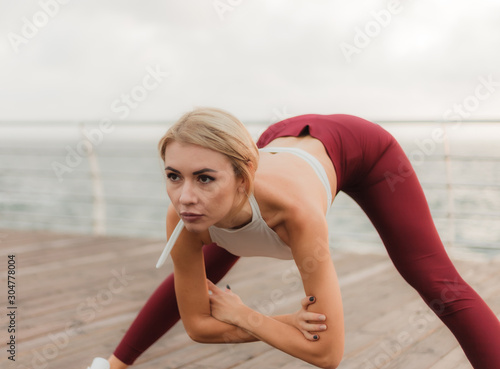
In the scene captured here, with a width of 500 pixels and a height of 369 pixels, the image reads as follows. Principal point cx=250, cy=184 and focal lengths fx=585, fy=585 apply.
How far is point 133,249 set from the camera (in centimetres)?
452

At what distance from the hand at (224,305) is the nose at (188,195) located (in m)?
0.43

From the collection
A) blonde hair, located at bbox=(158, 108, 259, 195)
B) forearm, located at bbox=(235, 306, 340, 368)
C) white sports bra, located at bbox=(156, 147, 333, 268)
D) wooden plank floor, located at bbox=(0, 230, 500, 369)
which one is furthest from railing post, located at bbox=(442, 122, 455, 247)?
blonde hair, located at bbox=(158, 108, 259, 195)

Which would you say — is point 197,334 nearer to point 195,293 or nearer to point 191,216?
point 195,293

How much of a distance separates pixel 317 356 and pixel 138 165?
32.0 metres

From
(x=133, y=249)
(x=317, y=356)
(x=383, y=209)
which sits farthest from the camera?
(x=133, y=249)

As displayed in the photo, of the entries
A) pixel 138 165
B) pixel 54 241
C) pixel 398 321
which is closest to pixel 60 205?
pixel 138 165

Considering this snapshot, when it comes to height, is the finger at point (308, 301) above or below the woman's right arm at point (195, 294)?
above

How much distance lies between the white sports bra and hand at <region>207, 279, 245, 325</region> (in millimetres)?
129

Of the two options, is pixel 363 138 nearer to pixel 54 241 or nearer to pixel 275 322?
pixel 275 322

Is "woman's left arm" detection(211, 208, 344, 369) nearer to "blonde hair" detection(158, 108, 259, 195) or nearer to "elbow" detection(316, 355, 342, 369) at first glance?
"elbow" detection(316, 355, 342, 369)

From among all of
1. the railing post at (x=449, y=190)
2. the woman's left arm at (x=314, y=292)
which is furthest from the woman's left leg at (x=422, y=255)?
the railing post at (x=449, y=190)

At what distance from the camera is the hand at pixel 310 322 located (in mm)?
1452

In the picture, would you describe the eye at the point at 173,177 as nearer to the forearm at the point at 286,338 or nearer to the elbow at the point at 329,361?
the forearm at the point at 286,338

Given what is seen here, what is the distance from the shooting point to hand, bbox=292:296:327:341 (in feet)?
→ 4.76
